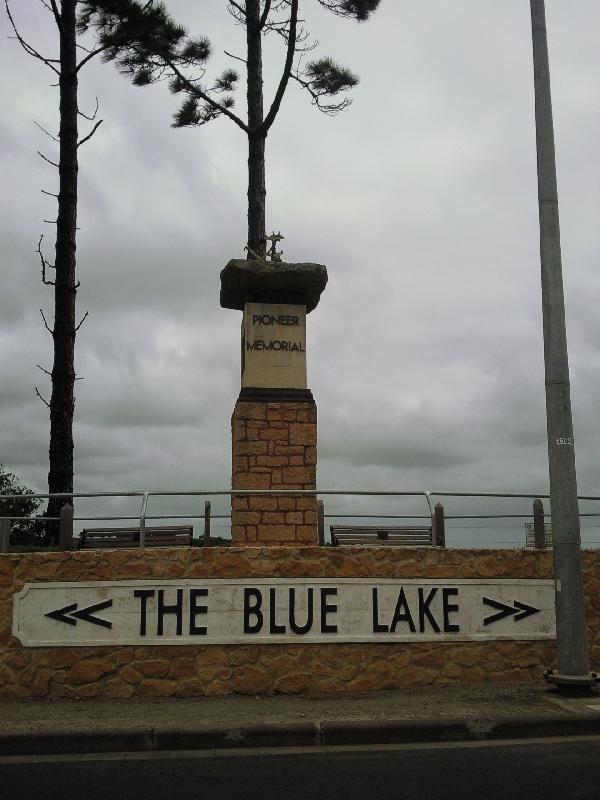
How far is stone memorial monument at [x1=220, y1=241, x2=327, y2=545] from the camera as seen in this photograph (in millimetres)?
10281

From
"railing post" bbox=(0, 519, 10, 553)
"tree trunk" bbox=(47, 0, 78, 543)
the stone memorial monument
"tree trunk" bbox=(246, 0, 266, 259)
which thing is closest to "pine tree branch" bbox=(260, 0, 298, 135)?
"tree trunk" bbox=(246, 0, 266, 259)

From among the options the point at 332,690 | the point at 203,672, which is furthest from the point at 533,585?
the point at 203,672

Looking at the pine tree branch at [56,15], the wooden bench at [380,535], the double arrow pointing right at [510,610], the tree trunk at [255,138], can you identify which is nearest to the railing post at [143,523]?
the wooden bench at [380,535]

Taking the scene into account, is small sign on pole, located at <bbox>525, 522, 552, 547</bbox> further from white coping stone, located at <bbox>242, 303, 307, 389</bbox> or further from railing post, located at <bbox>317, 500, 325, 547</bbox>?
white coping stone, located at <bbox>242, 303, 307, 389</bbox>

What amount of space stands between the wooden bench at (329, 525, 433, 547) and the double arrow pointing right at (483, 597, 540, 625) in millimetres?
955

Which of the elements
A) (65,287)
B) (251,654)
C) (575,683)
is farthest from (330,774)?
(65,287)

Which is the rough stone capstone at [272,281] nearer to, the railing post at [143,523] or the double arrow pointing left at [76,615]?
the railing post at [143,523]

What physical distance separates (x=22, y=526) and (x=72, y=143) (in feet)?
23.4

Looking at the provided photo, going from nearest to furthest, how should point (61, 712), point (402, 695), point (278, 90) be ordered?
point (61, 712) < point (402, 695) < point (278, 90)

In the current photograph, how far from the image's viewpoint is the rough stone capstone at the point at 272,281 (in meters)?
11.2

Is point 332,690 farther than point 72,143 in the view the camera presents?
No

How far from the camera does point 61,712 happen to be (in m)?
7.42

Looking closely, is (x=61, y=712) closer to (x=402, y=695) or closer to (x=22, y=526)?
(x=402, y=695)

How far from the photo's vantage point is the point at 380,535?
33.0 feet
